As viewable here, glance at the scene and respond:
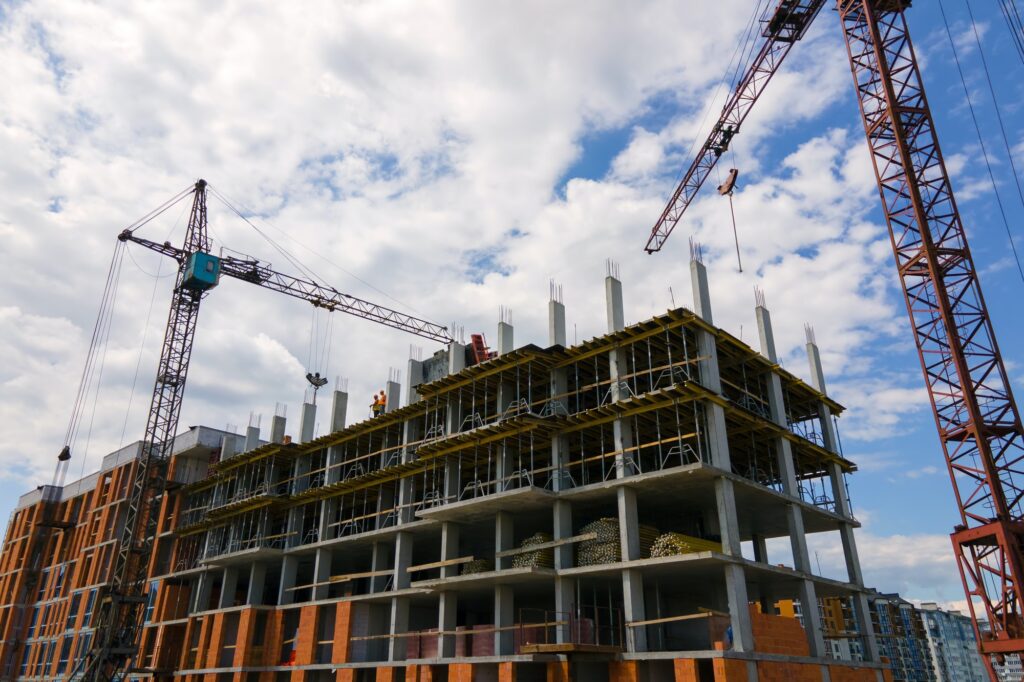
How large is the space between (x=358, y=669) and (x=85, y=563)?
129ft

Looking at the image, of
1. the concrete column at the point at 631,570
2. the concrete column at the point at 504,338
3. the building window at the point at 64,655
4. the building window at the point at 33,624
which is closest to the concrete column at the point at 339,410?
the concrete column at the point at 504,338

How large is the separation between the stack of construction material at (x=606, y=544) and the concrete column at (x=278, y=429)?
2964 cm

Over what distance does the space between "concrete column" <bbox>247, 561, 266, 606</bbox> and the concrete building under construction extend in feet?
0.51

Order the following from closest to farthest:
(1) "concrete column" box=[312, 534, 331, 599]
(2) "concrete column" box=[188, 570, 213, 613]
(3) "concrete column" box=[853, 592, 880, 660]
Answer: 1. (3) "concrete column" box=[853, 592, 880, 660]
2. (1) "concrete column" box=[312, 534, 331, 599]
3. (2) "concrete column" box=[188, 570, 213, 613]

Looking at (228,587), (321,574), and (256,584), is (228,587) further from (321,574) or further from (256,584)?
(321,574)

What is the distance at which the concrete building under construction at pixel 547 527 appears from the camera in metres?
29.6

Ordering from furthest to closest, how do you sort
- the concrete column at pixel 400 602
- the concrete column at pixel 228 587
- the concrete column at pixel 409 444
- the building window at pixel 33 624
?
the building window at pixel 33 624 → the concrete column at pixel 228 587 → the concrete column at pixel 409 444 → the concrete column at pixel 400 602

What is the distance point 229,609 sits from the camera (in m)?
46.9

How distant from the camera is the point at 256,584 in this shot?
1879 inches

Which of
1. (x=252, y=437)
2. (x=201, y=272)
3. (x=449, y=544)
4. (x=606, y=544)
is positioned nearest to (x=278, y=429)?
(x=252, y=437)

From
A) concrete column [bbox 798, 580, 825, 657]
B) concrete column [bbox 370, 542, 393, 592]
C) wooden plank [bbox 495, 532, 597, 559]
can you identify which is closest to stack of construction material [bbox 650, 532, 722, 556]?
wooden plank [bbox 495, 532, 597, 559]

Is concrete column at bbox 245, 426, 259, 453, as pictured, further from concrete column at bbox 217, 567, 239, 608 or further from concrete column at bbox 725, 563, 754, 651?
concrete column at bbox 725, 563, 754, 651

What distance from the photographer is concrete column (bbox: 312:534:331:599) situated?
43.4 m

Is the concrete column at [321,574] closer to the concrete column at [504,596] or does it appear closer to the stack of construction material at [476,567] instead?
the stack of construction material at [476,567]
